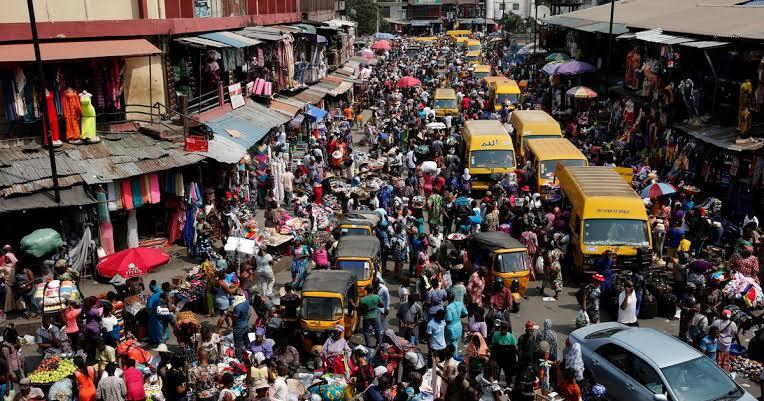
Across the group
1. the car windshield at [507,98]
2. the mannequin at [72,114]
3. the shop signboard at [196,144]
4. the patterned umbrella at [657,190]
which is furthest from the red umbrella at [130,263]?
the car windshield at [507,98]

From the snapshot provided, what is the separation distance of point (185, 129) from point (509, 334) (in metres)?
11.6

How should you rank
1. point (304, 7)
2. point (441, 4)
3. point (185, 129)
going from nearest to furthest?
point (185, 129) → point (304, 7) → point (441, 4)

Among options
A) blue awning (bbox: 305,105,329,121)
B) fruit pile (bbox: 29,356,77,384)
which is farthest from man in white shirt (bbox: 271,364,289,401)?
blue awning (bbox: 305,105,329,121)

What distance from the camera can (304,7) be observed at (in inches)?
1596

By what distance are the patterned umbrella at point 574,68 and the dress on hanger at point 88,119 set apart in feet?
90.6

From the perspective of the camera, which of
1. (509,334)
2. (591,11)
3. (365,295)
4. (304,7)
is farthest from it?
(591,11)

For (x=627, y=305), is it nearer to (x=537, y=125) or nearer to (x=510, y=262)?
(x=510, y=262)

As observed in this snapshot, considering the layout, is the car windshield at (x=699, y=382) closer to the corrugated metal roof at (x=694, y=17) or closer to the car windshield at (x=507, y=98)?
the corrugated metal roof at (x=694, y=17)

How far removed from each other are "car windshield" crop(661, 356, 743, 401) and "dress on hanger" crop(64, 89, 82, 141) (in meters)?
14.4

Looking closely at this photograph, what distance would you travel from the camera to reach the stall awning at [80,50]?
16906 mm

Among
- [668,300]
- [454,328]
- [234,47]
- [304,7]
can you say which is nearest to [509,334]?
[454,328]

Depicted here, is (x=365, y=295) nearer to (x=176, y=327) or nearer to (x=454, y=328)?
(x=454, y=328)

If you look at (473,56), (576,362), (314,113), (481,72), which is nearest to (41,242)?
(576,362)

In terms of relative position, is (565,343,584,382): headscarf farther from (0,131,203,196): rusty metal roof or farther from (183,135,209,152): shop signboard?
(183,135,209,152): shop signboard
